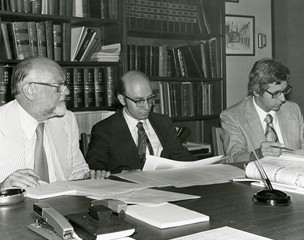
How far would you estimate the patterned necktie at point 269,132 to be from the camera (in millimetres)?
2982

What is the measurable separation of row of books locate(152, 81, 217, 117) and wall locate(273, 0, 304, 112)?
2.84ft

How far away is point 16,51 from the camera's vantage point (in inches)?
126

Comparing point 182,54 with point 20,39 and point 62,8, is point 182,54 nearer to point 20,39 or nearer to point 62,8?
point 62,8

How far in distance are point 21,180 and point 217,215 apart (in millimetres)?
783

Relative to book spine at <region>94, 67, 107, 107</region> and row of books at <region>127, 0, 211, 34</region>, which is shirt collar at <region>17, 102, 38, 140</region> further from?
row of books at <region>127, 0, 211, 34</region>

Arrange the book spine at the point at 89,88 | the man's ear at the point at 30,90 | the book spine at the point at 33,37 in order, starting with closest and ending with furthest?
the man's ear at the point at 30,90 < the book spine at the point at 33,37 < the book spine at the point at 89,88

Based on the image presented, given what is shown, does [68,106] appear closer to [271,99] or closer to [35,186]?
[271,99]

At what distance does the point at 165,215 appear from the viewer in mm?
1392

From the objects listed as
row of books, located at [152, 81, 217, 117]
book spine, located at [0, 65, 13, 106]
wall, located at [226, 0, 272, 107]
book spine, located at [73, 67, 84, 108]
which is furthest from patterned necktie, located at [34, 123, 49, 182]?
wall, located at [226, 0, 272, 107]

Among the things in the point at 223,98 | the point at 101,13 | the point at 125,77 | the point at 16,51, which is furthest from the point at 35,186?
the point at 223,98

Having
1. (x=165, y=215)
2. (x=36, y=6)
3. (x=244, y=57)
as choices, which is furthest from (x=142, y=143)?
(x=244, y=57)

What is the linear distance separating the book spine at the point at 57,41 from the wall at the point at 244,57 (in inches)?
66.8

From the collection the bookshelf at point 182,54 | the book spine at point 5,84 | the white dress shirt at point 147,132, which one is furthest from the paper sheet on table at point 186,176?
the bookshelf at point 182,54

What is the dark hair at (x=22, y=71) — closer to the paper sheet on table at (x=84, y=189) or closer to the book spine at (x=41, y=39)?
the paper sheet on table at (x=84, y=189)
